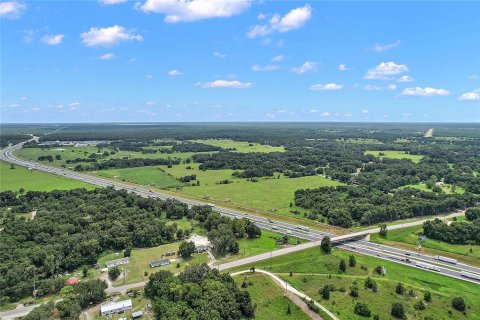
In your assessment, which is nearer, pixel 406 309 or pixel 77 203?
pixel 406 309

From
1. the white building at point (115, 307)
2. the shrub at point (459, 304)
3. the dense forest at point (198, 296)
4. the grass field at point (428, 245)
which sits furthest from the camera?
the grass field at point (428, 245)

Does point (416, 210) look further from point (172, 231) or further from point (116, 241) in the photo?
point (116, 241)

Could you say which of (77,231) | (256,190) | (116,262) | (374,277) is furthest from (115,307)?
(256,190)

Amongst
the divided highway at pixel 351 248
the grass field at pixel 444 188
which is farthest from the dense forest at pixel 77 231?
the grass field at pixel 444 188

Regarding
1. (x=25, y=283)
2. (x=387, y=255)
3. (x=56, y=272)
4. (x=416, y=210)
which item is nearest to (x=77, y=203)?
(x=56, y=272)

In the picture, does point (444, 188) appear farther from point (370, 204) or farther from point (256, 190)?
point (256, 190)

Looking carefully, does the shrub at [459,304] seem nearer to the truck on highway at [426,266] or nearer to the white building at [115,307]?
the truck on highway at [426,266]
